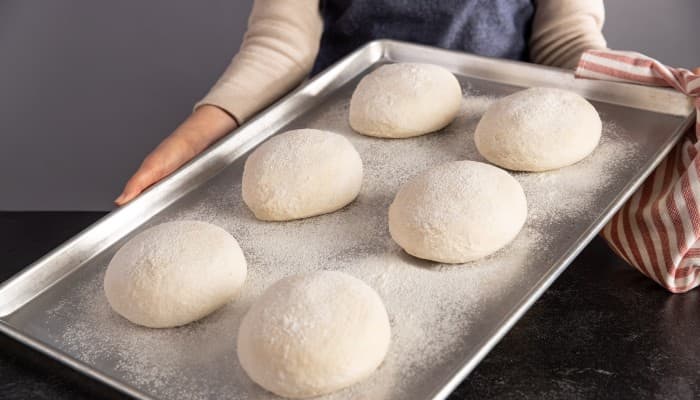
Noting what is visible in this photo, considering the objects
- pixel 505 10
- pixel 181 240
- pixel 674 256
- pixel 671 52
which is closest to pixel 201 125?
pixel 181 240

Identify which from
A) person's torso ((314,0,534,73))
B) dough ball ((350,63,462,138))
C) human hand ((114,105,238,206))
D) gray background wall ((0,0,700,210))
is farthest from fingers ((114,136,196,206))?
gray background wall ((0,0,700,210))

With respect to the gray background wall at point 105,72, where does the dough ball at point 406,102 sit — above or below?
above

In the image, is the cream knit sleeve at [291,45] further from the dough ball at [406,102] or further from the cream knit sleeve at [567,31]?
the dough ball at [406,102]

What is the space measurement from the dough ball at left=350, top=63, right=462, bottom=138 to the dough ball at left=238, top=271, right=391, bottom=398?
1.56 feet

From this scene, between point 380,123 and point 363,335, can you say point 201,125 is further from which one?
point 363,335

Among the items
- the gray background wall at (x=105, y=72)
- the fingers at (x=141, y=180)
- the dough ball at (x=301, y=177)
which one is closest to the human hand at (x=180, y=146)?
the fingers at (x=141, y=180)

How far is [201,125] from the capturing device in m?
1.41

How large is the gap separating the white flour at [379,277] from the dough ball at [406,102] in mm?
28

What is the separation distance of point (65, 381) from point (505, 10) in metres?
1.10

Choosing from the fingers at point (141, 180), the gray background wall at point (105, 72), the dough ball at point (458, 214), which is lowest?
the gray background wall at point (105, 72)

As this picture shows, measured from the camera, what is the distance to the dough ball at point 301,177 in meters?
1.15

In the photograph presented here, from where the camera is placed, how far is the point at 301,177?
46.0 inches

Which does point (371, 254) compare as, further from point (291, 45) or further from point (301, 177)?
point (291, 45)

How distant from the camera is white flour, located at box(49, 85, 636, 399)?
89 cm
